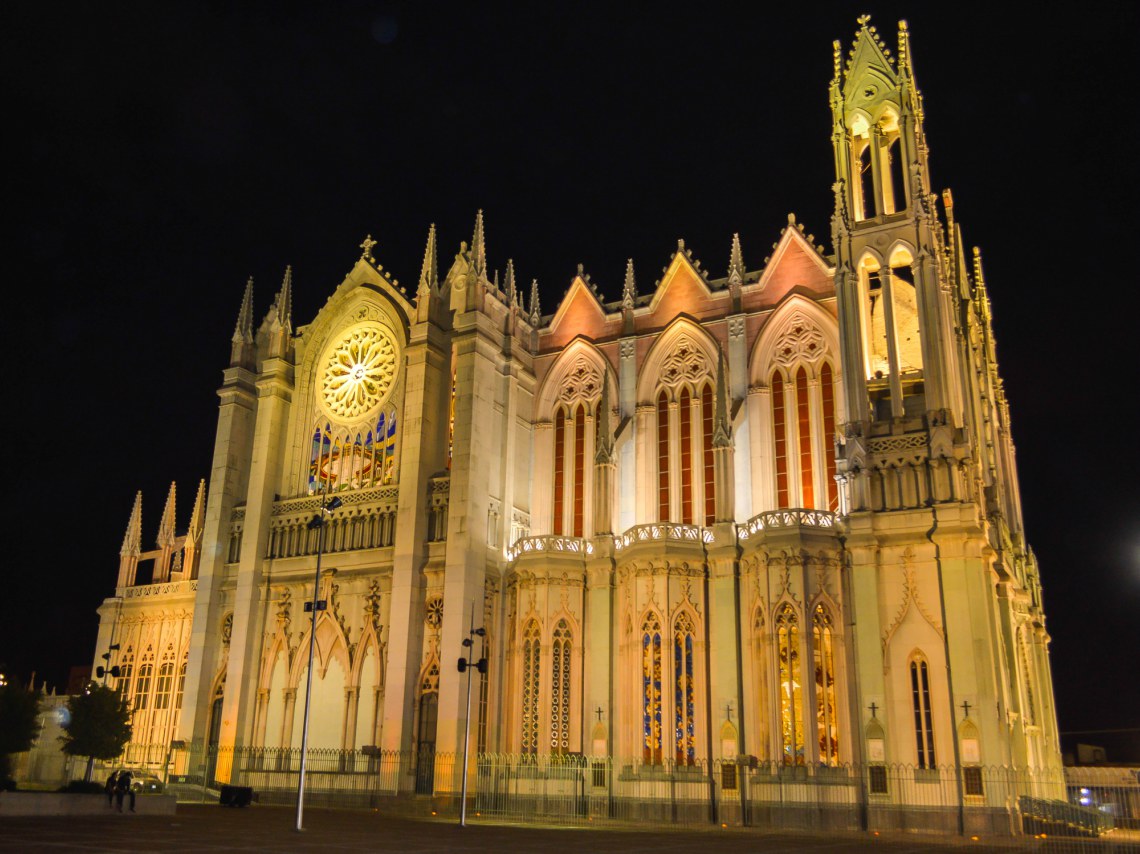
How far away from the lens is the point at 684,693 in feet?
118

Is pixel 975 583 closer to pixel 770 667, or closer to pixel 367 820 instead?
pixel 770 667

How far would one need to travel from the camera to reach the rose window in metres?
46.6

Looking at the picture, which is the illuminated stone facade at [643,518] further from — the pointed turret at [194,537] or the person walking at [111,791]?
the person walking at [111,791]

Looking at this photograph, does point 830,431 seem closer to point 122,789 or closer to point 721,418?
point 721,418

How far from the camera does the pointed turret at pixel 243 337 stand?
1937 inches

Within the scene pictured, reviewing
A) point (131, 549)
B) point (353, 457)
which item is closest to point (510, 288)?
point (353, 457)

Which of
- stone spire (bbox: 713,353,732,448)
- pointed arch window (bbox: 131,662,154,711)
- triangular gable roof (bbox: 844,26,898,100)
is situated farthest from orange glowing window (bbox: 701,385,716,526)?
pointed arch window (bbox: 131,662,154,711)

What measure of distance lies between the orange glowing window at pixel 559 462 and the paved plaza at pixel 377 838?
15579mm

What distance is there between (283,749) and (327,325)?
19.3m

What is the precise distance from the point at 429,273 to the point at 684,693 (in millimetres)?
20843

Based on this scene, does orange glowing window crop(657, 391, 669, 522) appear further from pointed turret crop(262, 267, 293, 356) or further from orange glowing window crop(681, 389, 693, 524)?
pointed turret crop(262, 267, 293, 356)

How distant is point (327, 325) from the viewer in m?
48.9

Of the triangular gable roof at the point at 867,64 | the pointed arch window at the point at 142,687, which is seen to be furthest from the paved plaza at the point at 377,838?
the triangular gable roof at the point at 867,64

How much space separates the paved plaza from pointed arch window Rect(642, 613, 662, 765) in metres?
5.57
